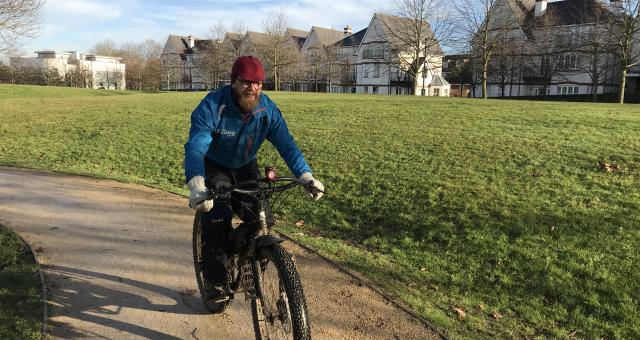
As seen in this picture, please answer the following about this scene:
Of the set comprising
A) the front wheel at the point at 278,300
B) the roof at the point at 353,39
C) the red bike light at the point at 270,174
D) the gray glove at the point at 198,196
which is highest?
the roof at the point at 353,39

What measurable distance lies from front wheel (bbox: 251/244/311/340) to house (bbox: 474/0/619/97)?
146 feet

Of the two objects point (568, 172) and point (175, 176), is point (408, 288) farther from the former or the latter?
point (175, 176)

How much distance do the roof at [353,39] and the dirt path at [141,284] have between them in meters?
61.9

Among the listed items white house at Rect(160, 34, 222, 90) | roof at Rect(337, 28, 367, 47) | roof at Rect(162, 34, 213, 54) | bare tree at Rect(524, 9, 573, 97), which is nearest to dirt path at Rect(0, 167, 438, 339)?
bare tree at Rect(524, 9, 573, 97)

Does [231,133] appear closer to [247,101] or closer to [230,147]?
[230,147]

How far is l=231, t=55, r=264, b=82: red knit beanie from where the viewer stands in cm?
313

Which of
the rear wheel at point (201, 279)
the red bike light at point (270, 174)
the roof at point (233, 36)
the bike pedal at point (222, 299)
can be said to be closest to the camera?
the red bike light at point (270, 174)

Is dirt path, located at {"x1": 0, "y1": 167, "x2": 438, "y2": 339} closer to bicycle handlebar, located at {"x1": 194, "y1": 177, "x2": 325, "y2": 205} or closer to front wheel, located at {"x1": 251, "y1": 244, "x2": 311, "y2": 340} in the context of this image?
front wheel, located at {"x1": 251, "y1": 244, "x2": 311, "y2": 340}

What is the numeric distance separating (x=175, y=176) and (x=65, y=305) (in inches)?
247

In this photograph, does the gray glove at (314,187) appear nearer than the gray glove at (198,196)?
No

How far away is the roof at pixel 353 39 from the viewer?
215 ft

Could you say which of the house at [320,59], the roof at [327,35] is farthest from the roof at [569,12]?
the roof at [327,35]

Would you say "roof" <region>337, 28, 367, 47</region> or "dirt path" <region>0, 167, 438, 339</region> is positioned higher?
"roof" <region>337, 28, 367, 47</region>

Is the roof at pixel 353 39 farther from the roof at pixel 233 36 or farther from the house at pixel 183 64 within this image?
the house at pixel 183 64
